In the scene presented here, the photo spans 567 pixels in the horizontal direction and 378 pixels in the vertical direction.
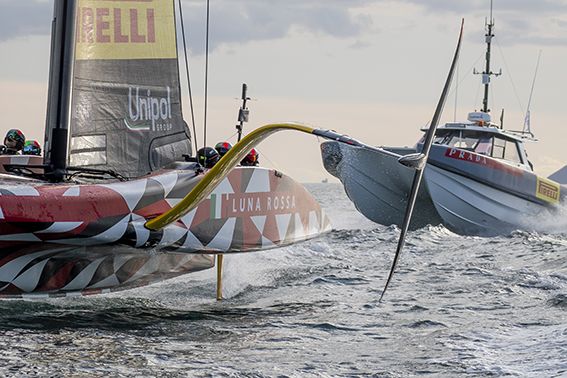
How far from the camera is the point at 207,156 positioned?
9.37 meters

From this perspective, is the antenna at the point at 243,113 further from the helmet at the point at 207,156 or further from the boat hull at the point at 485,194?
the boat hull at the point at 485,194

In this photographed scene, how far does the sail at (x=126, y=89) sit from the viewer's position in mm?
8758

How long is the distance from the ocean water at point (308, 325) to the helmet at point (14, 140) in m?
1.86

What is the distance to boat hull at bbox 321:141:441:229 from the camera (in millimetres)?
15953

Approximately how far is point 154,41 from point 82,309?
2.75 meters

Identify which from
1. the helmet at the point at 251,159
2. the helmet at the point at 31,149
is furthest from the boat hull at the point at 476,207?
the helmet at the point at 31,149

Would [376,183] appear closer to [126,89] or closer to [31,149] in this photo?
[31,149]

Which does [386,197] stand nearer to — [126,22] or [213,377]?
[126,22]

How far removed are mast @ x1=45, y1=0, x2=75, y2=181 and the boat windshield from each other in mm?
9520

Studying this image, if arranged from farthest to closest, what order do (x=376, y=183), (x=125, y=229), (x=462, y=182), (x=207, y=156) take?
(x=376, y=183) → (x=462, y=182) → (x=207, y=156) → (x=125, y=229)

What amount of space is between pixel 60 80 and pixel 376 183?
8689mm

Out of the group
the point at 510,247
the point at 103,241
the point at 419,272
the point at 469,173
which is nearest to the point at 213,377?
the point at 103,241

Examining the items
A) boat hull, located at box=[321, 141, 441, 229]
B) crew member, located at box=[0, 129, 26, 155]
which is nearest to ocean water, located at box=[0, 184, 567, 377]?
crew member, located at box=[0, 129, 26, 155]

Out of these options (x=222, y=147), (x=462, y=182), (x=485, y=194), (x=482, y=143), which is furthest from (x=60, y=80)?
(x=482, y=143)
